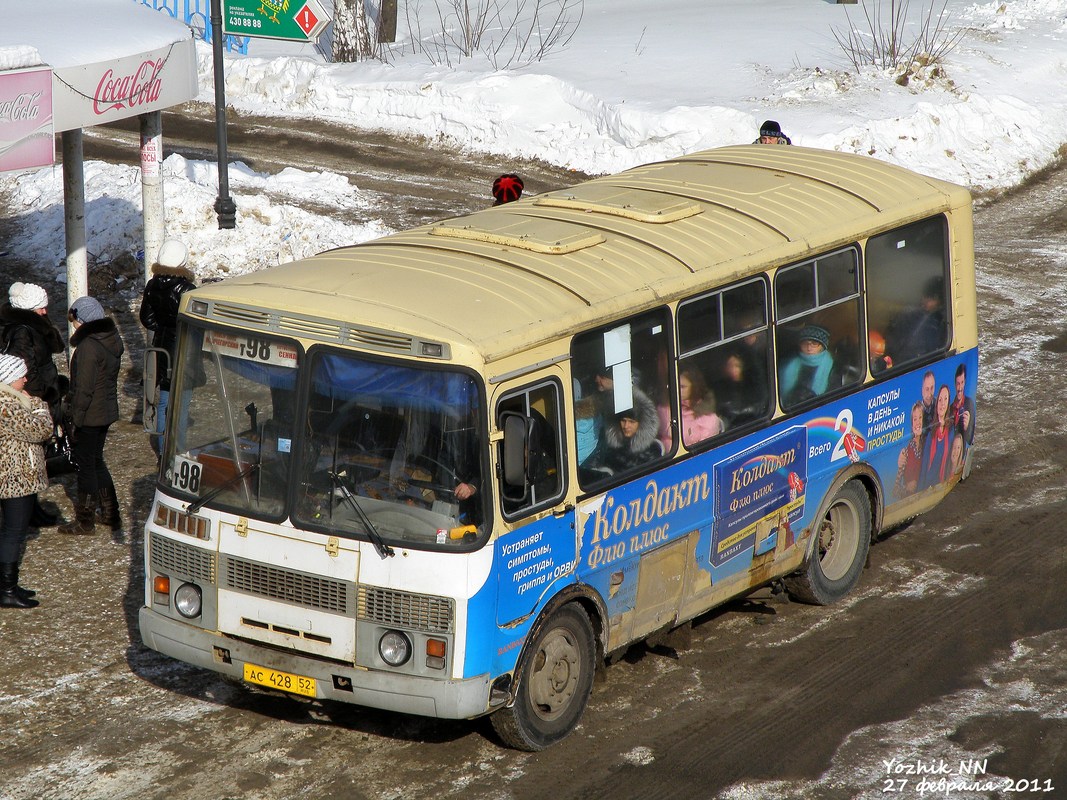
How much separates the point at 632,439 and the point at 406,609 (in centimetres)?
177

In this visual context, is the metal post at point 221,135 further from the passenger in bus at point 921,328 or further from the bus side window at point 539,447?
the bus side window at point 539,447

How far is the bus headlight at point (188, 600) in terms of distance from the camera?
A: 772cm

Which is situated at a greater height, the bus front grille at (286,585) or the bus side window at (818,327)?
the bus side window at (818,327)

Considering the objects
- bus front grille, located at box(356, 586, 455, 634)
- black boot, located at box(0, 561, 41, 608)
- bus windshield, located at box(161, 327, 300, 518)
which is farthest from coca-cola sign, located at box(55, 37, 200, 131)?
bus front grille, located at box(356, 586, 455, 634)

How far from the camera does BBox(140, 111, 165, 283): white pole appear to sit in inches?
573

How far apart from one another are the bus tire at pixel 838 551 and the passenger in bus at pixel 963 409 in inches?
46.7

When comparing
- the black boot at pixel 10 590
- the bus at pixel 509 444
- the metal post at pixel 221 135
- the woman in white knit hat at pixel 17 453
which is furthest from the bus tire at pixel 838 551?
the metal post at pixel 221 135

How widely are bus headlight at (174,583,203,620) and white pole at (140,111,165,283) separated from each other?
746cm

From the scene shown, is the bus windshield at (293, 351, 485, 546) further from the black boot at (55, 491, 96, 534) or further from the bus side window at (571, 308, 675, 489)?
the black boot at (55, 491, 96, 534)

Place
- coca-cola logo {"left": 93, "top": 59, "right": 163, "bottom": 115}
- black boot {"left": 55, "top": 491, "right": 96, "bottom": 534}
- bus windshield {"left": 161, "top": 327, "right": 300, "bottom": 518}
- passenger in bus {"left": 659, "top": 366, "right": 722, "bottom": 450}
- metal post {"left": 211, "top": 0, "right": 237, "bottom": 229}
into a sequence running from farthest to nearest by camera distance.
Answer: metal post {"left": 211, "top": 0, "right": 237, "bottom": 229}, coca-cola logo {"left": 93, "top": 59, "right": 163, "bottom": 115}, black boot {"left": 55, "top": 491, "right": 96, "bottom": 534}, passenger in bus {"left": 659, "top": 366, "right": 722, "bottom": 450}, bus windshield {"left": 161, "top": 327, "right": 300, "bottom": 518}

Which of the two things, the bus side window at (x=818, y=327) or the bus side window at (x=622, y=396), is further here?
the bus side window at (x=818, y=327)

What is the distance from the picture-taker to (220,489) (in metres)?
7.52

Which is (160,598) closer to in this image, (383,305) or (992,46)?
(383,305)

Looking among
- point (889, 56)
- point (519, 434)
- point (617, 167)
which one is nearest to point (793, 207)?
point (519, 434)
